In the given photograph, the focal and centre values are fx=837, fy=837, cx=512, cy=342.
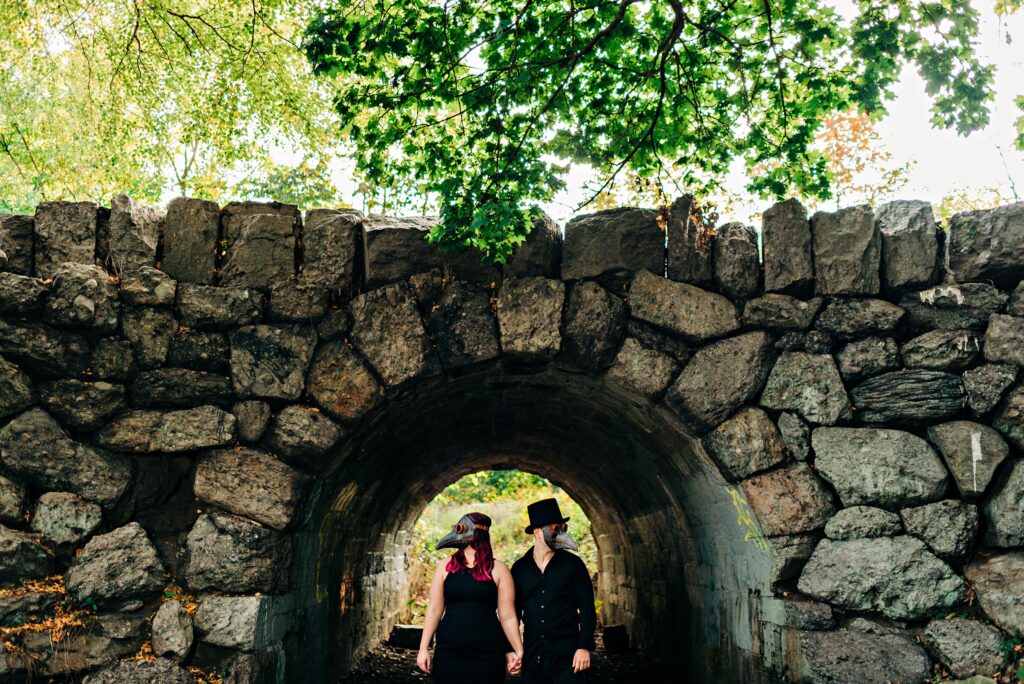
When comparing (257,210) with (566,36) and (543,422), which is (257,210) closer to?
(566,36)

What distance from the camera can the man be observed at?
459cm

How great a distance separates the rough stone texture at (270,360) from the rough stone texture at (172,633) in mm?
1282

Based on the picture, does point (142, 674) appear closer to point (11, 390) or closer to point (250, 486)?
point (250, 486)

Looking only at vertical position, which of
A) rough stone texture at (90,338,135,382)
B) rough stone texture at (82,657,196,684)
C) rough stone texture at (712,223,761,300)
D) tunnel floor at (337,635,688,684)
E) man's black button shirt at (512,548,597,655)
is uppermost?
rough stone texture at (712,223,761,300)

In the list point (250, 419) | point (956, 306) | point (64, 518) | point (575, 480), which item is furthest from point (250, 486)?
point (575, 480)

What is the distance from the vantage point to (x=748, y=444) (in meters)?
5.08

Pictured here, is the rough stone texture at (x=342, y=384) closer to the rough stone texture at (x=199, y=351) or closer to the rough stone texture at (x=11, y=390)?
the rough stone texture at (x=199, y=351)

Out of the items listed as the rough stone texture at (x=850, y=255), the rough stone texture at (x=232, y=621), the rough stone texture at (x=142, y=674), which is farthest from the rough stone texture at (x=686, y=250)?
the rough stone texture at (x=142, y=674)

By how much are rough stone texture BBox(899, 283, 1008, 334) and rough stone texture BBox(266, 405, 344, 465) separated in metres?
3.67

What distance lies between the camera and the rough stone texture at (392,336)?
16.9ft

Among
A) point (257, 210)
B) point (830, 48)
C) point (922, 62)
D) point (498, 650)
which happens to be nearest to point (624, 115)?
point (830, 48)

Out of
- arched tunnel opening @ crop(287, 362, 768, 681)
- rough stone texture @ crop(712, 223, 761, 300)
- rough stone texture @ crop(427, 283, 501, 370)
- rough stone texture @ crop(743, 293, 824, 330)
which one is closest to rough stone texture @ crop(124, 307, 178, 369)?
arched tunnel opening @ crop(287, 362, 768, 681)

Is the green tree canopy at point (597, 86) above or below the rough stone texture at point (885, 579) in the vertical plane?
above

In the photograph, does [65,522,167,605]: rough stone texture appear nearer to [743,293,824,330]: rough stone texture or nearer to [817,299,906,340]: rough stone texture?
[743,293,824,330]: rough stone texture
